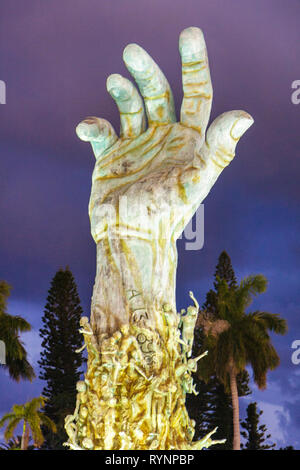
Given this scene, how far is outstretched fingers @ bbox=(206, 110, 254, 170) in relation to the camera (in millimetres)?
7508

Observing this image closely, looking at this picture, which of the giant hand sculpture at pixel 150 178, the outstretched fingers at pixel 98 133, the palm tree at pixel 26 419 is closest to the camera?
the giant hand sculpture at pixel 150 178

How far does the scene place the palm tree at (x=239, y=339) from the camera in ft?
67.3

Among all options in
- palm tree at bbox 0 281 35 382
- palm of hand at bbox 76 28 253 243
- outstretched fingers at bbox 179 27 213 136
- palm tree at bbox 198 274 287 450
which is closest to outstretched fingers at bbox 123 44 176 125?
palm of hand at bbox 76 28 253 243

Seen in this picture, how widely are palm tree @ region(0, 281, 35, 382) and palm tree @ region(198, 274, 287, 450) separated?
5.86 metres

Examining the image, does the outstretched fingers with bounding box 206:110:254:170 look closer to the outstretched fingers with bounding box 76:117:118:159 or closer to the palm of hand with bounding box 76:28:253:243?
the palm of hand with bounding box 76:28:253:243

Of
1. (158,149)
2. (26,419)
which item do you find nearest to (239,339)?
(26,419)

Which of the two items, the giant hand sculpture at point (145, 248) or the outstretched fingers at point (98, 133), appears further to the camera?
the outstretched fingers at point (98, 133)

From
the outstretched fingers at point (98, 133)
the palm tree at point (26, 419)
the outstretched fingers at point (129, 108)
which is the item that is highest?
the outstretched fingers at point (129, 108)

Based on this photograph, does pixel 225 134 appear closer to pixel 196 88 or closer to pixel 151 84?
pixel 196 88

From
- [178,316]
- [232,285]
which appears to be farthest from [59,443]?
[178,316]

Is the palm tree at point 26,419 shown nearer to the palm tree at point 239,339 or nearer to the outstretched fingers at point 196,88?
the palm tree at point 239,339

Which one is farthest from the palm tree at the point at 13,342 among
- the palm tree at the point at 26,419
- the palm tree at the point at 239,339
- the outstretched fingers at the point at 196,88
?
the outstretched fingers at the point at 196,88

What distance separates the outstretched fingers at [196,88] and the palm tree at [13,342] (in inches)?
450

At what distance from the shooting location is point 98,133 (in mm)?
8211
